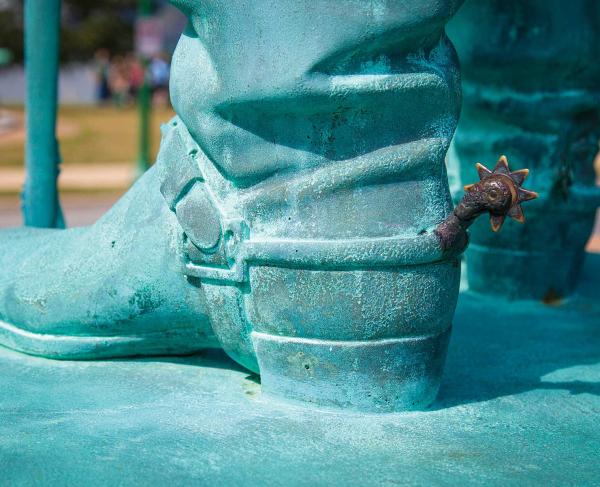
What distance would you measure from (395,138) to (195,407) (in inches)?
24.7

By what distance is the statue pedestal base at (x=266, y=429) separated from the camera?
5.22 ft

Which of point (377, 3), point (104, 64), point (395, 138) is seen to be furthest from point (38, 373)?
point (104, 64)

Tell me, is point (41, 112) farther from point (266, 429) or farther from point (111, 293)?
point (266, 429)

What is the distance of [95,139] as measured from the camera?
556 inches

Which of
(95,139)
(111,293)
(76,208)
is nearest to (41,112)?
(111,293)

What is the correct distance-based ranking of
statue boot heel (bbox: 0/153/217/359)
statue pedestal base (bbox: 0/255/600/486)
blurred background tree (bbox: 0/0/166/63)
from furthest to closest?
blurred background tree (bbox: 0/0/166/63) < statue boot heel (bbox: 0/153/217/359) < statue pedestal base (bbox: 0/255/600/486)

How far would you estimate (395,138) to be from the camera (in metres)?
1.77

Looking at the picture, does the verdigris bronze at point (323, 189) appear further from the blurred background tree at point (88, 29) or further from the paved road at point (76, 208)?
the blurred background tree at point (88, 29)

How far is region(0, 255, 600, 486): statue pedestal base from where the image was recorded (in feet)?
5.22

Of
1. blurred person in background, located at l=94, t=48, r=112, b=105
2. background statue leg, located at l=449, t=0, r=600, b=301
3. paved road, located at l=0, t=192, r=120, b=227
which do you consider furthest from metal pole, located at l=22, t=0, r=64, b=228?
blurred person in background, located at l=94, t=48, r=112, b=105

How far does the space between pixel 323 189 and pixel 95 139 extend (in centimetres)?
1277

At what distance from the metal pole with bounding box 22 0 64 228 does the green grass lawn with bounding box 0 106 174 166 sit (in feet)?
27.3

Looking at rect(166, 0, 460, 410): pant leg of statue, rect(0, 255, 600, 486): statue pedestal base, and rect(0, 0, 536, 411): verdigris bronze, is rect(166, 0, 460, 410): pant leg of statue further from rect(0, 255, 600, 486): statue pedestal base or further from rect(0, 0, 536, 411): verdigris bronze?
rect(0, 255, 600, 486): statue pedestal base

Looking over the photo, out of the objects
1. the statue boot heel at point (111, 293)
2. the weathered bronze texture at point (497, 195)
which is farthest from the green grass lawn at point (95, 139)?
the weathered bronze texture at point (497, 195)
